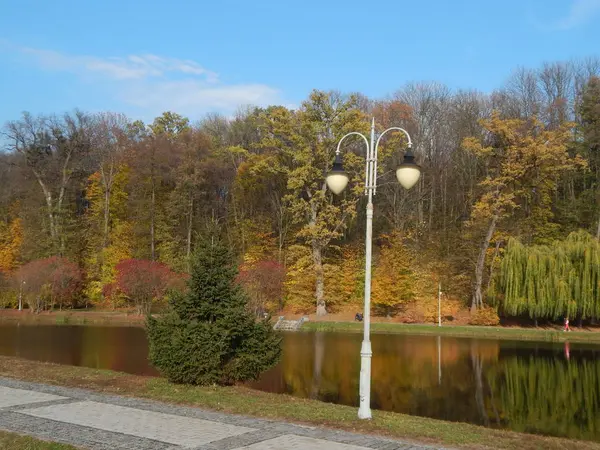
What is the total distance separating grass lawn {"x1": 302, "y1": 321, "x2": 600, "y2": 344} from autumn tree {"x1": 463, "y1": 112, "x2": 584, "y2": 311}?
4595mm

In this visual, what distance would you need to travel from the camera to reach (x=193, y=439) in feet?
24.9

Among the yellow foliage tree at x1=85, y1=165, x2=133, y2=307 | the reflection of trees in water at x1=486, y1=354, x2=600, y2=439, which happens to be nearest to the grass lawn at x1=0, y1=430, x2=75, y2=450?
the reflection of trees in water at x1=486, y1=354, x2=600, y2=439

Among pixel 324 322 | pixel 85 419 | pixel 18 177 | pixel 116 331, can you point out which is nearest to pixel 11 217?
pixel 18 177

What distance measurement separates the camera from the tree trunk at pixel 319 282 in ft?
128

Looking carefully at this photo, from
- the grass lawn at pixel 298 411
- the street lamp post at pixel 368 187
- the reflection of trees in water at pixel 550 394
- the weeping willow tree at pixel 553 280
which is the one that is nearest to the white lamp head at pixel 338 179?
the street lamp post at pixel 368 187

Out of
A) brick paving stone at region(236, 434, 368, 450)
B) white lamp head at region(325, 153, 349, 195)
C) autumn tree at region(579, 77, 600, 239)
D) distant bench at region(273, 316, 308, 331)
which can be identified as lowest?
distant bench at region(273, 316, 308, 331)

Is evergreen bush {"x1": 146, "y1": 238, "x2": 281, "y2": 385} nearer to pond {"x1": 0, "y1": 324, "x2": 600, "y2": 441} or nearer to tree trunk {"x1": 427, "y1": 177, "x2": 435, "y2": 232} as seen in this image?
pond {"x1": 0, "y1": 324, "x2": 600, "y2": 441}

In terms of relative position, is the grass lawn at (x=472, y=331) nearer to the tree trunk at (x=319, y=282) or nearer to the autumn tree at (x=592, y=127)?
the tree trunk at (x=319, y=282)

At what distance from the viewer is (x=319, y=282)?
39219mm

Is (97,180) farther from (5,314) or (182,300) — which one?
(182,300)

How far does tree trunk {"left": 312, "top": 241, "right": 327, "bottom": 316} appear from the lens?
128 ft

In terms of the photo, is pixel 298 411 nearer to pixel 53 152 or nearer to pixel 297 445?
pixel 297 445

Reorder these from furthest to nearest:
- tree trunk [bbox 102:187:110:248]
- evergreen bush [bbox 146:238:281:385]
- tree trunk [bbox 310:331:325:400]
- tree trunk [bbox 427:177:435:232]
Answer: tree trunk [bbox 102:187:110:248] < tree trunk [bbox 427:177:435:232] < tree trunk [bbox 310:331:325:400] < evergreen bush [bbox 146:238:281:385]

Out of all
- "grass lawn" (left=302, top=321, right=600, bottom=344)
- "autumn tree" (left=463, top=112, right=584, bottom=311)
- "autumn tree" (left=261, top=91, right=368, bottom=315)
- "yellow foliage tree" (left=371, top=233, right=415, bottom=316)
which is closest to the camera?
"grass lawn" (left=302, top=321, right=600, bottom=344)
